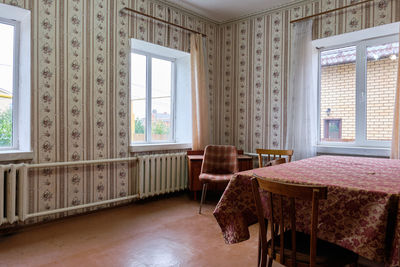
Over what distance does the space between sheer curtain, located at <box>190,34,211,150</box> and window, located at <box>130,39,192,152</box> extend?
0.17 meters

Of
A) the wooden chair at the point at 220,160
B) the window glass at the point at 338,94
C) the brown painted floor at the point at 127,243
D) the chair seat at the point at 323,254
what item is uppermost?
the window glass at the point at 338,94

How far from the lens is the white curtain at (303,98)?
11.6 feet

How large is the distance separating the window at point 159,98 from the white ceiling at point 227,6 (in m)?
0.65

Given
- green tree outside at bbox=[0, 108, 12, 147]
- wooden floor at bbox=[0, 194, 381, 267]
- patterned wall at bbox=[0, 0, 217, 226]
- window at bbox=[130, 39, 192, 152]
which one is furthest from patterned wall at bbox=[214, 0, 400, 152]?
green tree outside at bbox=[0, 108, 12, 147]

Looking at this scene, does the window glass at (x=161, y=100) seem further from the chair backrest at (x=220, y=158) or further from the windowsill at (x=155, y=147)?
the chair backrest at (x=220, y=158)

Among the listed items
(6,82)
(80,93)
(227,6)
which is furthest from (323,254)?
(227,6)

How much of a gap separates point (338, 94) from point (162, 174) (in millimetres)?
2501

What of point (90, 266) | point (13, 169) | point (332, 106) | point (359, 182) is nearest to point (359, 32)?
point (332, 106)

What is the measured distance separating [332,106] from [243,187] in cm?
260

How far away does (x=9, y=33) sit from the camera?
111 inches

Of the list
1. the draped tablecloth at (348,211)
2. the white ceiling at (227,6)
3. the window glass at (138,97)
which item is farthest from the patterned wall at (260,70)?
the draped tablecloth at (348,211)

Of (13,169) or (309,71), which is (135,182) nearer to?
(13,169)

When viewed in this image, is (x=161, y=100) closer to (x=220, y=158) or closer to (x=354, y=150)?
(x=220, y=158)

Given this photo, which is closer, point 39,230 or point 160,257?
point 160,257
